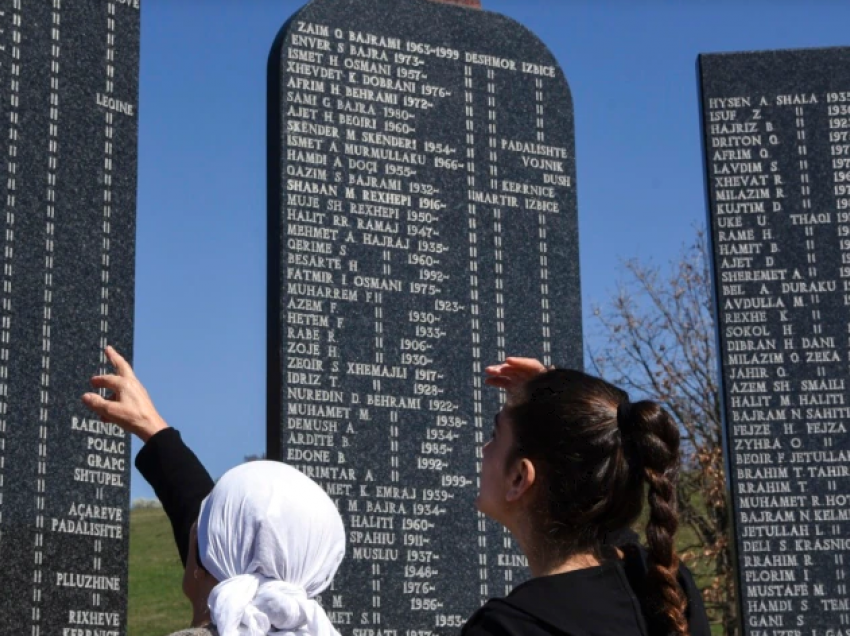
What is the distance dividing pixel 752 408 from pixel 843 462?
2.17 feet

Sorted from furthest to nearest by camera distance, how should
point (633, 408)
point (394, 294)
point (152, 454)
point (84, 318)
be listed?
point (394, 294), point (84, 318), point (152, 454), point (633, 408)

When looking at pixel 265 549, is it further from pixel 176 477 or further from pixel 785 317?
pixel 785 317

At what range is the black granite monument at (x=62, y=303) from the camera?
6.72 metres

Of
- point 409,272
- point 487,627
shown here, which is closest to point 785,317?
point 409,272

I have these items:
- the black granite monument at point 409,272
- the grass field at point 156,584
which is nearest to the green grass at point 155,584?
the grass field at point 156,584

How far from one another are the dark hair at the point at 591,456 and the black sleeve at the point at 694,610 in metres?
0.15

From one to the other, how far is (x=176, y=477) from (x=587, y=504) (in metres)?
1.16

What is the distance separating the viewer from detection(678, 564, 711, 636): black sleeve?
8.80 ft

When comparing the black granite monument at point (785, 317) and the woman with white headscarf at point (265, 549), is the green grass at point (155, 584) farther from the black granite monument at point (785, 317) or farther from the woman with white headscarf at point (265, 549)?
the woman with white headscarf at point (265, 549)

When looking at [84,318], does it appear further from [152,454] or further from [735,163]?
[735,163]

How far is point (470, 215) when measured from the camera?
28.1 ft

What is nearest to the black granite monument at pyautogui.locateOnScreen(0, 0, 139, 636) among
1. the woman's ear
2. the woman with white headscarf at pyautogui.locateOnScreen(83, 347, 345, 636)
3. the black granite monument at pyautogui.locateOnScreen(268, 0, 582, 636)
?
the black granite monument at pyautogui.locateOnScreen(268, 0, 582, 636)

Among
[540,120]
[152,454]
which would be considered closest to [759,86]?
[540,120]

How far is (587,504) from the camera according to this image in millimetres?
2820
